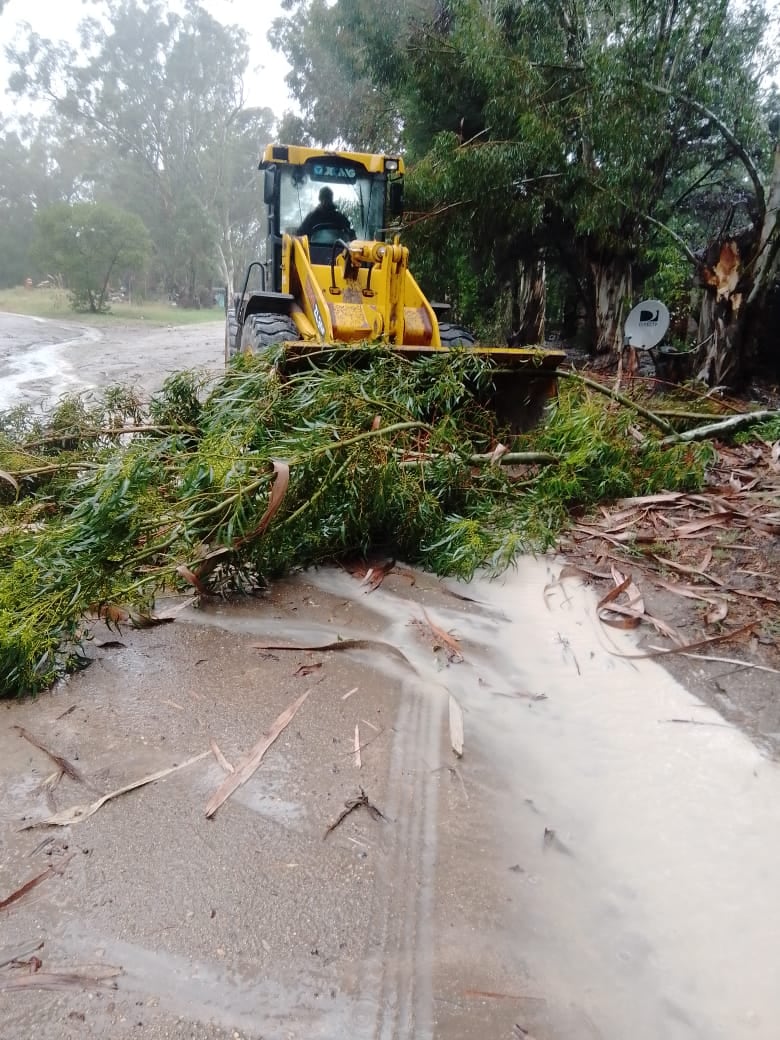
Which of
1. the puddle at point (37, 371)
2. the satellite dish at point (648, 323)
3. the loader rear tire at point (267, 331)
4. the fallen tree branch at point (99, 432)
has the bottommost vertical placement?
the puddle at point (37, 371)

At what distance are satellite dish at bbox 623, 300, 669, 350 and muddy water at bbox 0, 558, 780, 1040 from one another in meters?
6.25

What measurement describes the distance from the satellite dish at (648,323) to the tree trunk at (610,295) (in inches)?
165

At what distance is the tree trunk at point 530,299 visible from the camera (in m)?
13.9

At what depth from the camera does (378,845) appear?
2.27 meters

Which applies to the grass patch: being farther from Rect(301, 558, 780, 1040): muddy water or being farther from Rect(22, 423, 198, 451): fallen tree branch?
Rect(301, 558, 780, 1040): muddy water

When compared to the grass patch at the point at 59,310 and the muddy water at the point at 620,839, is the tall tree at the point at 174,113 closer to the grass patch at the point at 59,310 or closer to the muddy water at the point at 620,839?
the grass patch at the point at 59,310

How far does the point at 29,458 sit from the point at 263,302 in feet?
12.2

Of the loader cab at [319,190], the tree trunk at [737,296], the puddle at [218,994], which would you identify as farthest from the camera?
the tree trunk at [737,296]

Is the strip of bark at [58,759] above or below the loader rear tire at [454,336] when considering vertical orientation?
below

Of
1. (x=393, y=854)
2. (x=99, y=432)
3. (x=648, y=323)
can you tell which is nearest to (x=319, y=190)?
(x=648, y=323)

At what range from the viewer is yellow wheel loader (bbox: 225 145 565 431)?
19.2 feet

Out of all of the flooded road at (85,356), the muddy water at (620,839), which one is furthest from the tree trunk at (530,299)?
the muddy water at (620,839)

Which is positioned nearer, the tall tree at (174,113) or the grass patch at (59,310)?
the grass patch at (59,310)

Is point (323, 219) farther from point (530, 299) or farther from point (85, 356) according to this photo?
point (85, 356)
